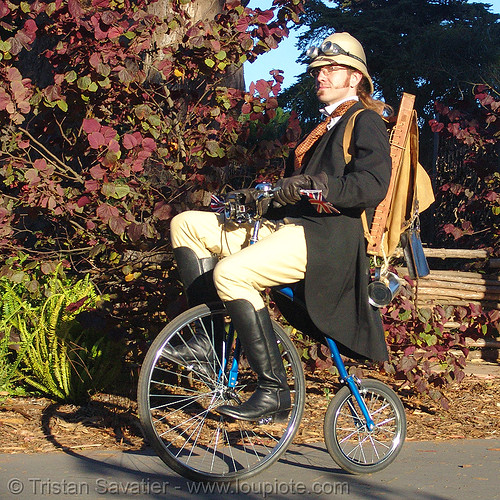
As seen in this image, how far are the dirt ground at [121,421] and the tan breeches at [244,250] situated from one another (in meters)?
1.21

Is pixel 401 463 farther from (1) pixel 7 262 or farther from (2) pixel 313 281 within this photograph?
(1) pixel 7 262

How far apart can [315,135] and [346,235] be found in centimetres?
65

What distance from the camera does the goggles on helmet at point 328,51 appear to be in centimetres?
401

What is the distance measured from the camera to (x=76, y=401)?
504cm

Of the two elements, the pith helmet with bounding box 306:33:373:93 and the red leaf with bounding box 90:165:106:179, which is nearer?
the pith helmet with bounding box 306:33:373:93

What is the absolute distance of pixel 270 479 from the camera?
3.78 meters

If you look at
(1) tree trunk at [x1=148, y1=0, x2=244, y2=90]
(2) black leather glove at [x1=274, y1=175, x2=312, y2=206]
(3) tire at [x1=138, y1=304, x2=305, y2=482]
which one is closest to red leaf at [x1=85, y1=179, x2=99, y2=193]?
(3) tire at [x1=138, y1=304, x2=305, y2=482]

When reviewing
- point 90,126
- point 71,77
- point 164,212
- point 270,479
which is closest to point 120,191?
point 164,212

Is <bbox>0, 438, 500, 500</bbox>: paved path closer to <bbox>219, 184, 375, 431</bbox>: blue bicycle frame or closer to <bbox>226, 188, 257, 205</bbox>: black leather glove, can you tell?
<bbox>219, 184, 375, 431</bbox>: blue bicycle frame

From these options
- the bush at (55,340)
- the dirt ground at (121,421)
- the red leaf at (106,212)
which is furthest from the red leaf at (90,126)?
the dirt ground at (121,421)

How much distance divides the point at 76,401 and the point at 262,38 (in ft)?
8.45

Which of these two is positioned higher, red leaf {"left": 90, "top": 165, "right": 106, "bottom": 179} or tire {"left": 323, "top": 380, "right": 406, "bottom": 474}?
red leaf {"left": 90, "top": 165, "right": 106, "bottom": 179}

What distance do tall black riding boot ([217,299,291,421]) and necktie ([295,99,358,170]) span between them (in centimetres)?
95

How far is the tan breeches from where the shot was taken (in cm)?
360
